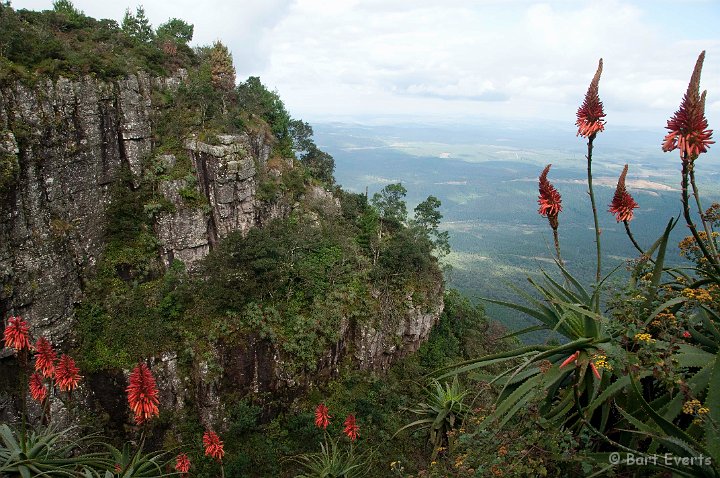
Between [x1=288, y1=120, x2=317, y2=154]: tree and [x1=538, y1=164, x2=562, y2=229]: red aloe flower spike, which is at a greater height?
[x1=288, y1=120, x2=317, y2=154]: tree

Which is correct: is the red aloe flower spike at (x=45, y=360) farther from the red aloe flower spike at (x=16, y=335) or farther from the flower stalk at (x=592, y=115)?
the flower stalk at (x=592, y=115)

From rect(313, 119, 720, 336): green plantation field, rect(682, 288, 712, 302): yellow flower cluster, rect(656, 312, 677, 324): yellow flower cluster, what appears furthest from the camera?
rect(313, 119, 720, 336): green plantation field

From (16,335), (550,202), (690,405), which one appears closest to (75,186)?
(16,335)

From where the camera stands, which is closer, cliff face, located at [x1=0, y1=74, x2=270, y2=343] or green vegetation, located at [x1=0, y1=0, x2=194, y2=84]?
cliff face, located at [x1=0, y1=74, x2=270, y2=343]

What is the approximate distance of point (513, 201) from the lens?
113m

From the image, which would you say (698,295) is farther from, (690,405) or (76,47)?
(76,47)

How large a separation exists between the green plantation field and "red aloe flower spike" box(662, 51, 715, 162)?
0.82 metres

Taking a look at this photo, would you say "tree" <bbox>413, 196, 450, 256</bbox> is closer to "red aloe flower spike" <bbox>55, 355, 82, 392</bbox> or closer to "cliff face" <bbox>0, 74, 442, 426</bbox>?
"cliff face" <bbox>0, 74, 442, 426</bbox>

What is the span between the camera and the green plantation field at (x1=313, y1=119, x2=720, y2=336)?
53.0 meters

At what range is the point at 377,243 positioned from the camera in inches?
813

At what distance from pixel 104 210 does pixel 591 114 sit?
1814cm

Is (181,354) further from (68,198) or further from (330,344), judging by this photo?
(68,198)

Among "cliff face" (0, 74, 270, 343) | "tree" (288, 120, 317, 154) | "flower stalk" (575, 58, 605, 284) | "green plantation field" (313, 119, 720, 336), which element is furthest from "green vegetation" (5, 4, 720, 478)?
"green plantation field" (313, 119, 720, 336)

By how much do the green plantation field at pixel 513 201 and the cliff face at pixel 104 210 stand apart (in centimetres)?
951
